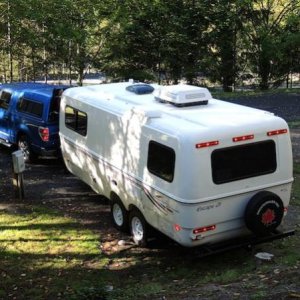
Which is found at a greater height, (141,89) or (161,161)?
(141,89)

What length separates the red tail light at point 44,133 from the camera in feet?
41.1

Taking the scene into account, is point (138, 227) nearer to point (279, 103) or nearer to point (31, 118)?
point (31, 118)

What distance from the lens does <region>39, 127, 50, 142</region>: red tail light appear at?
12523mm

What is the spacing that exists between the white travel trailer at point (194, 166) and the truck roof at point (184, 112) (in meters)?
0.01

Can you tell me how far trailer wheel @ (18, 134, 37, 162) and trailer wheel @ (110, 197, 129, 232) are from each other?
15.7ft

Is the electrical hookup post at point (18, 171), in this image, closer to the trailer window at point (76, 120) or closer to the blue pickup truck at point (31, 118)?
the trailer window at point (76, 120)

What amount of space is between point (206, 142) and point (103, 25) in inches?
773

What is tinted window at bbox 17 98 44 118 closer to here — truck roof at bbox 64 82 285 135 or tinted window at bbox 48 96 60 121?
tinted window at bbox 48 96 60 121

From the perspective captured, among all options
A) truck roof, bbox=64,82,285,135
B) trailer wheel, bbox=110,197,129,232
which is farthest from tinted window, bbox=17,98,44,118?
trailer wheel, bbox=110,197,129,232

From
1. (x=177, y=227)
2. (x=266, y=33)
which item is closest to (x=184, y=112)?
(x=177, y=227)

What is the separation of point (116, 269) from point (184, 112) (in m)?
2.55

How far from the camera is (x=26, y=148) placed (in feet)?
44.0

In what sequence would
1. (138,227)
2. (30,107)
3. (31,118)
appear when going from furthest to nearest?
(30,107) → (31,118) → (138,227)

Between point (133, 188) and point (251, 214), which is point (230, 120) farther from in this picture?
point (133, 188)
